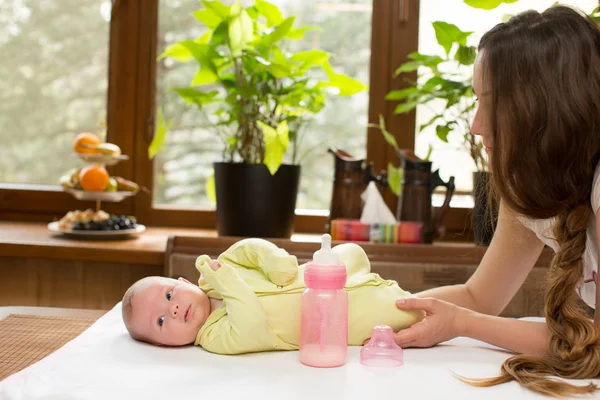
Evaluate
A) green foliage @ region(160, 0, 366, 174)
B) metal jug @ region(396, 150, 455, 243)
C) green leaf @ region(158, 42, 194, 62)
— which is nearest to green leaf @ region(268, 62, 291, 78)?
green foliage @ region(160, 0, 366, 174)

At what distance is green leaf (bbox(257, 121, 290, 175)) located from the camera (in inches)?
80.4

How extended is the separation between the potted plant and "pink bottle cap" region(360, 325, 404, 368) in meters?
0.99

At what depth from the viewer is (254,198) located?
211 cm

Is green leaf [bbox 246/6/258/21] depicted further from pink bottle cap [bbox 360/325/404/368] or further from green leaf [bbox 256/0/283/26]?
pink bottle cap [bbox 360/325/404/368]

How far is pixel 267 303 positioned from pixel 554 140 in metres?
0.54

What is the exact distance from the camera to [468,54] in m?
2.05

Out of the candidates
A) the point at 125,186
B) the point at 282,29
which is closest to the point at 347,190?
the point at 282,29

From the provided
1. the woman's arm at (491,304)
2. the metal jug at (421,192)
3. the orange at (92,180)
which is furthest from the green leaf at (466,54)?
the orange at (92,180)

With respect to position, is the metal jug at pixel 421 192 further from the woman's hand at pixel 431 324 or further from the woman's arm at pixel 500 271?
the woman's hand at pixel 431 324

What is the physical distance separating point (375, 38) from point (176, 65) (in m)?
0.74

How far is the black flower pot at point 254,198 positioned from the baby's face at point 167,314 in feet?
2.94

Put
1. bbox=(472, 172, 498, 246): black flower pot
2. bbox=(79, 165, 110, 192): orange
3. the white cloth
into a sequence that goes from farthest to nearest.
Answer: bbox=(79, 165, 110, 192): orange
bbox=(472, 172, 498, 246): black flower pot
the white cloth

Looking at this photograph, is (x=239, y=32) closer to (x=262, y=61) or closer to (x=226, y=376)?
(x=262, y=61)

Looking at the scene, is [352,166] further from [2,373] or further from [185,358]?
[2,373]
